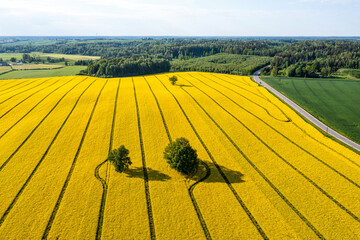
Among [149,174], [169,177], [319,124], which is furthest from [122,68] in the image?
[169,177]

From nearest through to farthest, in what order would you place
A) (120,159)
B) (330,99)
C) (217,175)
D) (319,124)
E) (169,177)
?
(120,159) → (169,177) → (217,175) → (319,124) → (330,99)

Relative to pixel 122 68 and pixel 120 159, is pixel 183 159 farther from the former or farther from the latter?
pixel 122 68

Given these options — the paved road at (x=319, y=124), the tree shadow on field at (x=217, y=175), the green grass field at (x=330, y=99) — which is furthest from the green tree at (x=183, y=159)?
the green grass field at (x=330, y=99)

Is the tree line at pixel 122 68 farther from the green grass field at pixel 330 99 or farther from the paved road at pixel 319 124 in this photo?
the paved road at pixel 319 124

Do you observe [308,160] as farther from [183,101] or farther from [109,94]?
[109,94]

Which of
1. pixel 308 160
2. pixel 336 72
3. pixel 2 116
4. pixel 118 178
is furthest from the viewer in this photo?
pixel 336 72

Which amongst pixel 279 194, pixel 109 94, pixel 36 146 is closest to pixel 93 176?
pixel 36 146
